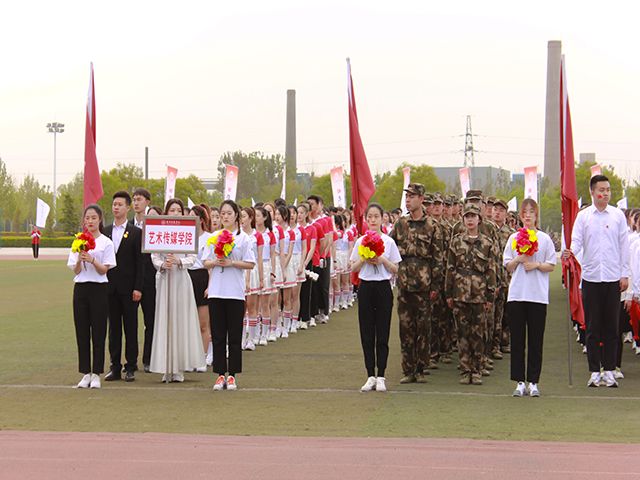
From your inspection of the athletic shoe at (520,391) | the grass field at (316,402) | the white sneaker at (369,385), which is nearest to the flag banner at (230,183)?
the grass field at (316,402)

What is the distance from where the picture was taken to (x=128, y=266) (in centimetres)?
1299

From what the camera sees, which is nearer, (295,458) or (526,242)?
(295,458)

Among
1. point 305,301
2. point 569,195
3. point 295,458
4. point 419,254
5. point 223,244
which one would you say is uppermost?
point 569,195

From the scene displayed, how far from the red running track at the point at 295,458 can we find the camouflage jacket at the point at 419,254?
382cm

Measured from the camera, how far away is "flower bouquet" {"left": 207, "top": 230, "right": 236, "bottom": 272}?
11.8 metres

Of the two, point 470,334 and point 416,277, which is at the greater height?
point 416,277

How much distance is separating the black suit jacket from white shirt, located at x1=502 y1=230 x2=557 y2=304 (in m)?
4.54

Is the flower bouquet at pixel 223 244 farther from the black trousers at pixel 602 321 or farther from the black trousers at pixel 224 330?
the black trousers at pixel 602 321

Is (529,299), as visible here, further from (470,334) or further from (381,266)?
(381,266)

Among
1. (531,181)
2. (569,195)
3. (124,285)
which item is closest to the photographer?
(569,195)

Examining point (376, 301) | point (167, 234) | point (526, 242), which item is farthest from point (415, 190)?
point (167, 234)

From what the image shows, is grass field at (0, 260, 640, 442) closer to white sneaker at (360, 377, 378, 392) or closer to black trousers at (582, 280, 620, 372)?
white sneaker at (360, 377, 378, 392)

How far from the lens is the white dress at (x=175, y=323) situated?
12641 mm

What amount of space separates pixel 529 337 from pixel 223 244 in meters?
3.55
